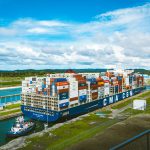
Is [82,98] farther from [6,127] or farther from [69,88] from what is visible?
[6,127]

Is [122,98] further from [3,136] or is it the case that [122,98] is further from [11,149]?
[11,149]

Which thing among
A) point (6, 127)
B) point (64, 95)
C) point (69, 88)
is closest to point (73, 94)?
point (69, 88)

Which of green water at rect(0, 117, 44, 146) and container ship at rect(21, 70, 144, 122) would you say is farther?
container ship at rect(21, 70, 144, 122)

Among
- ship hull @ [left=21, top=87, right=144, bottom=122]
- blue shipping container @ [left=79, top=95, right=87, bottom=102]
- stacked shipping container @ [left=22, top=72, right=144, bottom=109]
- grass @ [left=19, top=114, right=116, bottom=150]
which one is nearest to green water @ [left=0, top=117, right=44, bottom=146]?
ship hull @ [left=21, top=87, right=144, bottom=122]

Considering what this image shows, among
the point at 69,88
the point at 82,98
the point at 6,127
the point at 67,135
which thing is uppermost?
the point at 69,88

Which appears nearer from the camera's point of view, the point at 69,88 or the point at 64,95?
the point at 64,95

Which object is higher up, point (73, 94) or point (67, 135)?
point (73, 94)

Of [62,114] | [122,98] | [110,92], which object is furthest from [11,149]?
[122,98]

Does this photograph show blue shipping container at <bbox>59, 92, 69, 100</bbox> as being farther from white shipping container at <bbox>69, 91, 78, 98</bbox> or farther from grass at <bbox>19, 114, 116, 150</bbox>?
grass at <bbox>19, 114, 116, 150</bbox>

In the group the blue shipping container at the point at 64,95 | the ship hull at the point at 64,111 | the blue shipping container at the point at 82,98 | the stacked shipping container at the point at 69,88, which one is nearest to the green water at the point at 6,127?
the ship hull at the point at 64,111
